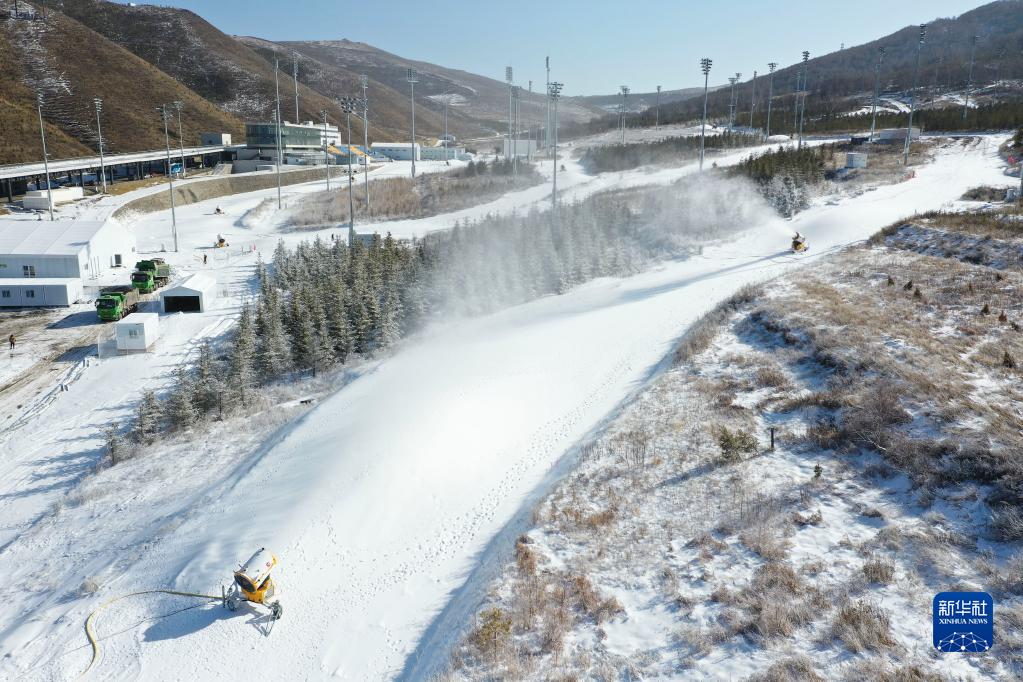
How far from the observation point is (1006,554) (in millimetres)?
11352

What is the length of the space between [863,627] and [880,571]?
173cm

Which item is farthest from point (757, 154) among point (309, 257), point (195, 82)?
point (195, 82)

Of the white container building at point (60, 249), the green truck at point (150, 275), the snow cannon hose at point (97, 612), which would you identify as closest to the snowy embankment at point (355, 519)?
the snow cannon hose at point (97, 612)

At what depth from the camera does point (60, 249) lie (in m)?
46.4

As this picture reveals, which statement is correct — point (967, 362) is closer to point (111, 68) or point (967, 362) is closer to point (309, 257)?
point (309, 257)

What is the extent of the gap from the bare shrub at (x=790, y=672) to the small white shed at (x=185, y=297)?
41.4 m

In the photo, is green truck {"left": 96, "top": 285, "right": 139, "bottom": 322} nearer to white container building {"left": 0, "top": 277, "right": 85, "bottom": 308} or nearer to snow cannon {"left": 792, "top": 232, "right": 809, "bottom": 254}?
white container building {"left": 0, "top": 277, "right": 85, "bottom": 308}

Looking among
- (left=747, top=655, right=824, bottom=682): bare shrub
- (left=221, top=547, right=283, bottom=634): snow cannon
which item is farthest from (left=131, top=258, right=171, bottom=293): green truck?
(left=747, top=655, right=824, bottom=682): bare shrub

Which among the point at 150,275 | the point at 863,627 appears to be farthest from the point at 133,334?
the point at 863,627

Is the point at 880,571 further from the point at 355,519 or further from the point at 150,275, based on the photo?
the point at 150,275

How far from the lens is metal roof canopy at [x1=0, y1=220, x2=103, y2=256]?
4581 cm

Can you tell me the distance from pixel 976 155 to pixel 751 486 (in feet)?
227

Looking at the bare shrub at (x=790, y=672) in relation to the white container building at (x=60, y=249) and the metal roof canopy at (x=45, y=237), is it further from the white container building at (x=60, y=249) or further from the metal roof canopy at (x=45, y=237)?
the metal roof canopy at (x=45, y=237)

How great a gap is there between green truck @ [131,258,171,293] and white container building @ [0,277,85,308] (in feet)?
13.2
